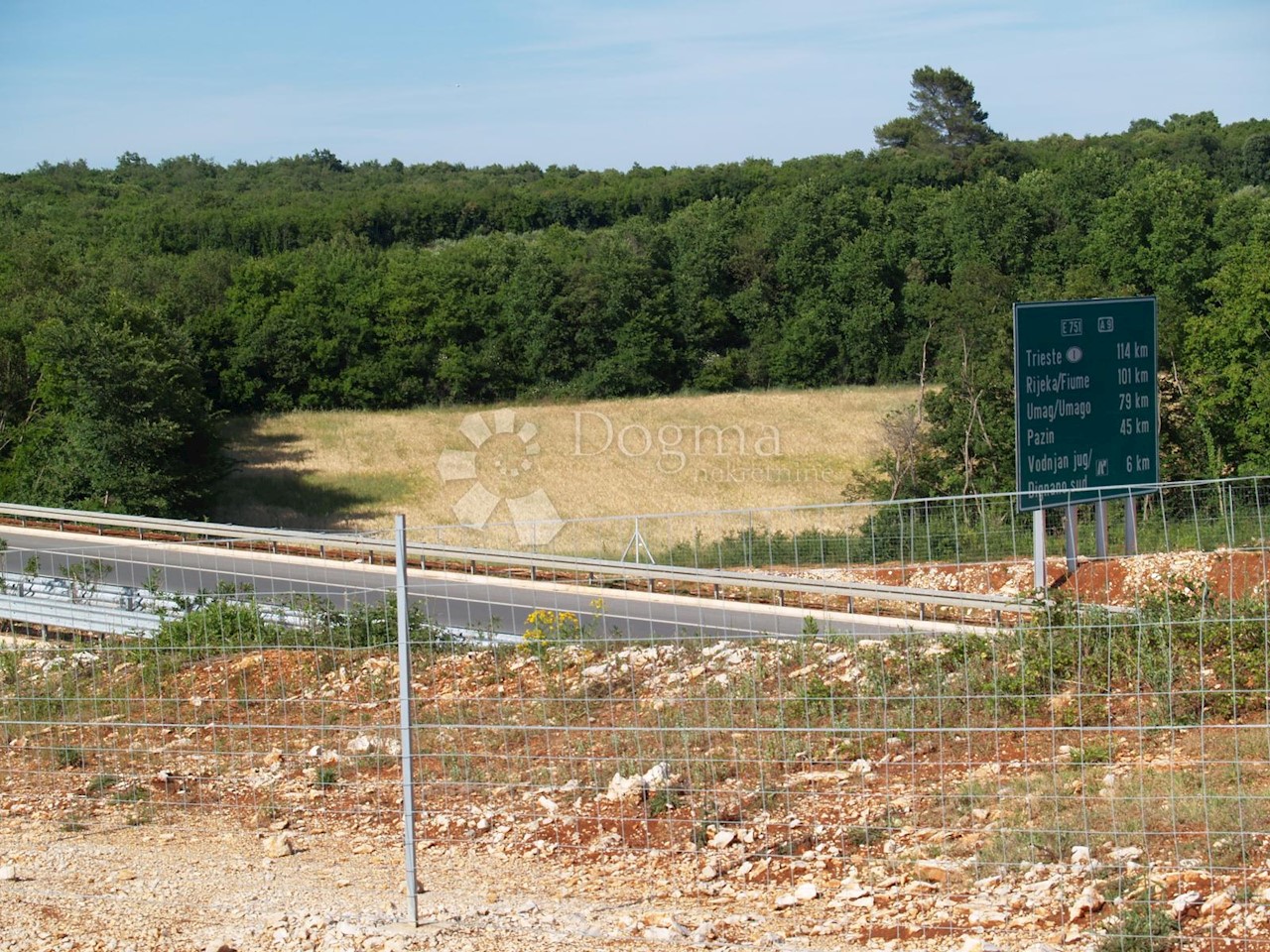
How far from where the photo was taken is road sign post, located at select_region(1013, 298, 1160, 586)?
14.4 m

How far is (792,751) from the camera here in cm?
799

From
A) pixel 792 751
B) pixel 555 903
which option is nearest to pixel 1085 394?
pixel 792 751

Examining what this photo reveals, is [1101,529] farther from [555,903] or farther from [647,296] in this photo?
[647,296]

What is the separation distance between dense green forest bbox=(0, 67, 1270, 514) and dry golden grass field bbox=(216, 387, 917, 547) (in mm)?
3401

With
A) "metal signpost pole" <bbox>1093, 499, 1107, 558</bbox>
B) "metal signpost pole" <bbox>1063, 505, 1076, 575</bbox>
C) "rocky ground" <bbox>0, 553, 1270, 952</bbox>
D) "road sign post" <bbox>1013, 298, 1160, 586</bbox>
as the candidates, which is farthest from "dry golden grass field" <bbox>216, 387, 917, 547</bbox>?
"rocky ground" <bbox>0, 553, 1270, 952</bbox>

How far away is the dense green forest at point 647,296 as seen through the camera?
36.3 meters

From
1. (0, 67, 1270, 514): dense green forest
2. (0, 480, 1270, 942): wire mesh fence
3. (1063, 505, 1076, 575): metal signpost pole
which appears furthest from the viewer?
(0, 67, 1270, 514): dense green forest

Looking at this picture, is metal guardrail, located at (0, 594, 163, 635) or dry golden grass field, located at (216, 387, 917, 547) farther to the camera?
dry golden grass field, located at (216, 387, 917, 547)

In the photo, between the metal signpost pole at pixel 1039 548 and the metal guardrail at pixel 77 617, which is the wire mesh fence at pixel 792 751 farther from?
the metal signpost pole at pixel 1039 548

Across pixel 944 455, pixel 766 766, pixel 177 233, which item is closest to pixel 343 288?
pixel 177 233

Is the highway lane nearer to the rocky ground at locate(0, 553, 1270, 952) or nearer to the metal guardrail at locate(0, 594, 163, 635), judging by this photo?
the metal guardrail at locate(0, 594, 163, 635)

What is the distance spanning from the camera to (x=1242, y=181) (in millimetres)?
76500

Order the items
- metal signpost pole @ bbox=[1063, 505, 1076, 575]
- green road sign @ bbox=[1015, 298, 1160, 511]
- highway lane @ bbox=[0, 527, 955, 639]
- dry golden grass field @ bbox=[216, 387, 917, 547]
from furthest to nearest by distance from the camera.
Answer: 1. dry golden grass field @ bbox=[216, 387, 917, 547]
2. green road sign @ bbox=[1015, 298, 1160, 511]
3. metal signpost pole @ bbox=[1063, 505, 1076, 575]
4. highway lane @ bbox=[0, 527, 955, 639]

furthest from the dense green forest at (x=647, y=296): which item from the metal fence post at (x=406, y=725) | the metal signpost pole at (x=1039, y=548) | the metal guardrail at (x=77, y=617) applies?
the metal fence post at (x=406, y=725)
